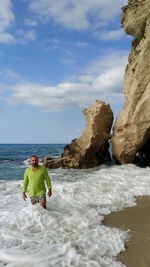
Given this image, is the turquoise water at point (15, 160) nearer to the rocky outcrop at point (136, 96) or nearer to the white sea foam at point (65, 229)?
the rocky outcrop at point (136, 96)

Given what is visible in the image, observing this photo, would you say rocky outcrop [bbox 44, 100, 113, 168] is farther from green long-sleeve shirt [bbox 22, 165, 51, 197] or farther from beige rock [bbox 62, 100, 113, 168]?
green long-sleeve shirt [bbox 22, 165, 51, 197]

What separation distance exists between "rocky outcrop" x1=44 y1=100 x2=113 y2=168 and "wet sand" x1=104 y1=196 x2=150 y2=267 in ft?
34.0

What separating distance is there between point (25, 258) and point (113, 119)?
17.0 meters

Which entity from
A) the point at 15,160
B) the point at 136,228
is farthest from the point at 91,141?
the point at 15,160

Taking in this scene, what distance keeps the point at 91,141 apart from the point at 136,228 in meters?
13.6

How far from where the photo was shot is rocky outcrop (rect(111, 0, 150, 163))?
794 inches

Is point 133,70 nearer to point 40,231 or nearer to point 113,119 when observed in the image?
point 113,119

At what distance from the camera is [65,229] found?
24.8 feet

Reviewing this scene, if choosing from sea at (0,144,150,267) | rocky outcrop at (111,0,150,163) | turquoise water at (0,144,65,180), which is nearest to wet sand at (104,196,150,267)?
sea at (0,144,150,267)

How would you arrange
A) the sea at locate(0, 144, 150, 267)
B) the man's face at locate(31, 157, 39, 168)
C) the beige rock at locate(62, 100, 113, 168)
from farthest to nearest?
1. the beige rock at locate(62, 100, 113, 168)
2. the man's face at locate(31, 157, 39, 168)
3. the sea at locate(0, 144, 150, 267)

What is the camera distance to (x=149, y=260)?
5.88 meters

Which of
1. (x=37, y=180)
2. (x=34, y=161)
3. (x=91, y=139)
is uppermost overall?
(x=91, y=139)

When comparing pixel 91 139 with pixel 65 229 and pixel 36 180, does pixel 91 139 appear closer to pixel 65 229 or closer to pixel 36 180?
pixel 36 180

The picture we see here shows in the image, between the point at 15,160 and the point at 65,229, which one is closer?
the point at 65,229
